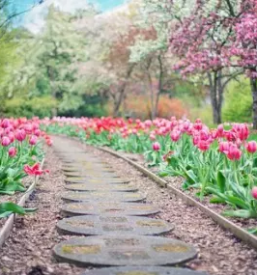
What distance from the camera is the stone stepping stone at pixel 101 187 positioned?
7611mm

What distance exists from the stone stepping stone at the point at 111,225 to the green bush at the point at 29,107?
2046 cm

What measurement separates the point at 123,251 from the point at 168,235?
2.76 ft

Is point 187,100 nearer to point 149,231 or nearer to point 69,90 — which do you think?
point 69,90

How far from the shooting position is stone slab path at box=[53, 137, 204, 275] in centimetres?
386

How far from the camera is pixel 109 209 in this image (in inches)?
235

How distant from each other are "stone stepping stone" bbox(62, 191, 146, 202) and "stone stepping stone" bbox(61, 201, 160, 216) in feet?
1.00

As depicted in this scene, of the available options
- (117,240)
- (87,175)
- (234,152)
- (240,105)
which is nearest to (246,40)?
(87,175)

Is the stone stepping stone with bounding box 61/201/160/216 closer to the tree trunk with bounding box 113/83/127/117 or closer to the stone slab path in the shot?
the stone slab path

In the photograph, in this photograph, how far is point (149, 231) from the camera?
16.0ft

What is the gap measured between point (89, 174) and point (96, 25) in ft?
87.5

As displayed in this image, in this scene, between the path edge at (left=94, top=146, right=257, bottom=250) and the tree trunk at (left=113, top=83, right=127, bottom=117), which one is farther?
the tree trunk at (left=113, top=83, right=127, bottom=117)

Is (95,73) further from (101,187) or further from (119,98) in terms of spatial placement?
(101,187)

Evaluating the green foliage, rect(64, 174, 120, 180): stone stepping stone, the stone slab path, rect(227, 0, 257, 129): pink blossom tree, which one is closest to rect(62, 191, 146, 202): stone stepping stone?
the stone slab path

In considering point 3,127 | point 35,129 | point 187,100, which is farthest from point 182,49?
point 187,100
